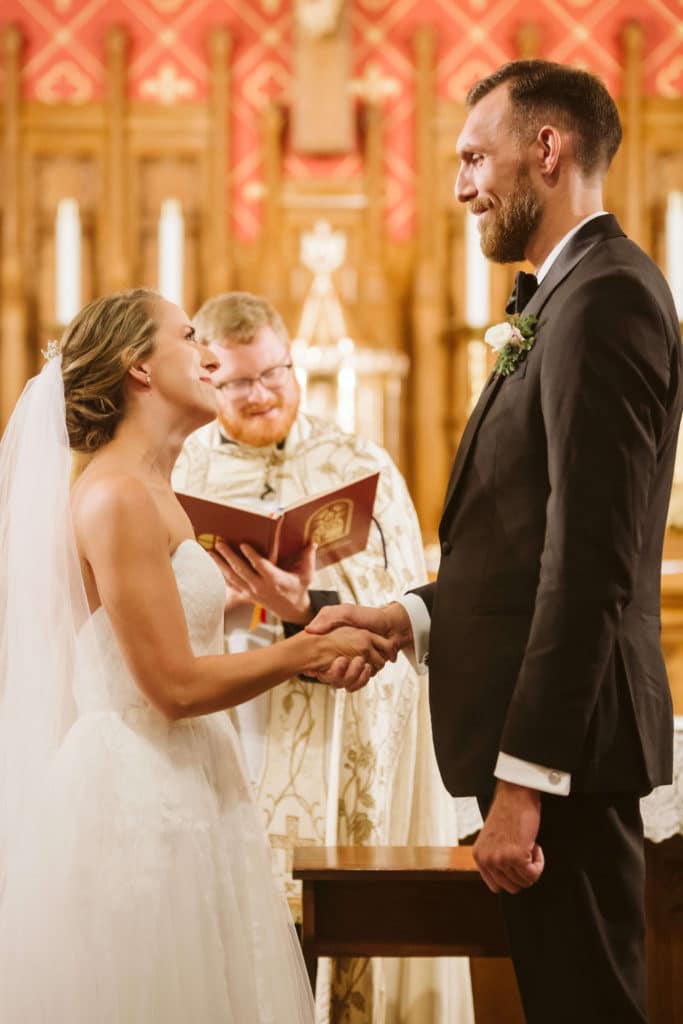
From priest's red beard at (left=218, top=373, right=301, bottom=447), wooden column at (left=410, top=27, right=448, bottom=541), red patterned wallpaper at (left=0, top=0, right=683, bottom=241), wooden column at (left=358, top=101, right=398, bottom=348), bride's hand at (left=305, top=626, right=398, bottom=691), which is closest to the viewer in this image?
bride's hand at (left=305, top=626, right=398, bottom=691)

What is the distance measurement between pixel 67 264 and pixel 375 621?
12.9ft

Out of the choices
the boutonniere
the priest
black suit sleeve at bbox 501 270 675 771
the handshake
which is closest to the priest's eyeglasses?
the priest

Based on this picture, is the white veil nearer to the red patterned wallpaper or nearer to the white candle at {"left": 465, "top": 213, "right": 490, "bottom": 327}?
the white candle at {"left": 465, "top": 213, "right": 490, "bottom": 327}

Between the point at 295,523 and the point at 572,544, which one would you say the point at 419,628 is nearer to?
the point at 295,523

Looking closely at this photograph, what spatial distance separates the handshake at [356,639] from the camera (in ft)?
7.61

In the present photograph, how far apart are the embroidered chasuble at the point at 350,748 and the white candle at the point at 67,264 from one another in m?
2.77

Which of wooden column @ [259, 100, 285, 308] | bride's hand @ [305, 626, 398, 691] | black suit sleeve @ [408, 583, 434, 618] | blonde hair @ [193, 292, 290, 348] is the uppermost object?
wooden column @ [259, 100, 285, 308]

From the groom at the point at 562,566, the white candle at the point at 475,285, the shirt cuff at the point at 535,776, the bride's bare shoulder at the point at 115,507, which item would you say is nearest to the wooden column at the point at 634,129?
the white candle at the point at 475,285

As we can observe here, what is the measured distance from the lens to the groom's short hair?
1918 millimetres

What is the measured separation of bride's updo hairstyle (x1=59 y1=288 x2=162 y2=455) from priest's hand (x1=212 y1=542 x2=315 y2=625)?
1.77ft

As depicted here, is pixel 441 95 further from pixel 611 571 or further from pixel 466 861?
pixel 611 571

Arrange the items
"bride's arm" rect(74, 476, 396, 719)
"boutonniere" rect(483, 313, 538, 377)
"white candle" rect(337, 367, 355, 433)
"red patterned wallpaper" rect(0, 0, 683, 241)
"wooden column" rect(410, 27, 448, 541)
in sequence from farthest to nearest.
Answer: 1. "red patterned wallpaper" rect(0, 0, 683, 241)
2. "wooden column" rect(410, 27, 448, 541)
3. "white candle" rect(337, 367, 355, 433)
4. "bride's arm" rect(74, 476, 396, 719)
5. "boutonniere" rect(483, 313, 538, 377)

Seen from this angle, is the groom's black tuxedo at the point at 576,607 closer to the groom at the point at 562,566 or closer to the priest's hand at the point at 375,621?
the groom at the point at 562,566

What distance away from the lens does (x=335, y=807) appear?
2971 mm
